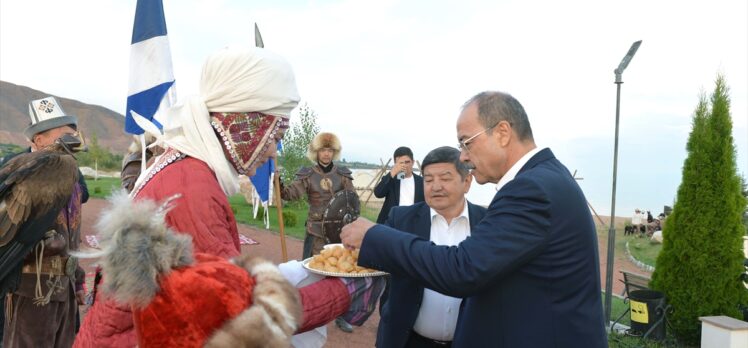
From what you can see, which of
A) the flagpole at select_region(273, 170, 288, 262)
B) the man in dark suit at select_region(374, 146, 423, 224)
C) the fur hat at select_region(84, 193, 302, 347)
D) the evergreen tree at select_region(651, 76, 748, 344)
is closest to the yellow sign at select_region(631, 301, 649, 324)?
the evergreen tree at select_region(651, 76, 748, 344)

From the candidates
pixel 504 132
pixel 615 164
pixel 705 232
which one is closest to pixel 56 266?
pixel 504 132

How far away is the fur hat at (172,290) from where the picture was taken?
1226 mm

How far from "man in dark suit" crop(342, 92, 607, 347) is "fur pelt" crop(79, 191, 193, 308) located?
100cm

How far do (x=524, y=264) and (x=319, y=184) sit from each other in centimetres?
602

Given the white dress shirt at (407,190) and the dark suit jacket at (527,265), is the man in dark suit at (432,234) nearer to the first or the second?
the dark suit jacket at (527,265)

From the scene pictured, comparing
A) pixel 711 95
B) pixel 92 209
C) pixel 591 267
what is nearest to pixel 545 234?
pixel 591 267

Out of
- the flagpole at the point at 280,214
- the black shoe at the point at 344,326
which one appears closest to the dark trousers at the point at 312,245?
the black shoe at the point at 344,326

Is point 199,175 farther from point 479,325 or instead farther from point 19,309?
point 19,309

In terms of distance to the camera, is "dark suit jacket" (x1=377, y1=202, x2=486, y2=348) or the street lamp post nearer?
"dark suit jacket" (x1=377, y1=202, x2=486, y2=348)

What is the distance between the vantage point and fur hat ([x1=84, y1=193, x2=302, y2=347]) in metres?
1.23

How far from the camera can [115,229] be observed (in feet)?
4.14

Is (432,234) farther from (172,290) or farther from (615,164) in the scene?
(615,164)

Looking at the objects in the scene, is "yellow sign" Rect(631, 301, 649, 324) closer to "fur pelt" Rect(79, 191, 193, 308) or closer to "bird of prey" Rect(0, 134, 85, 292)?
"bird of prey" Rect(0, 134, 85, 292)

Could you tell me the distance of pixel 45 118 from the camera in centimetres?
466
